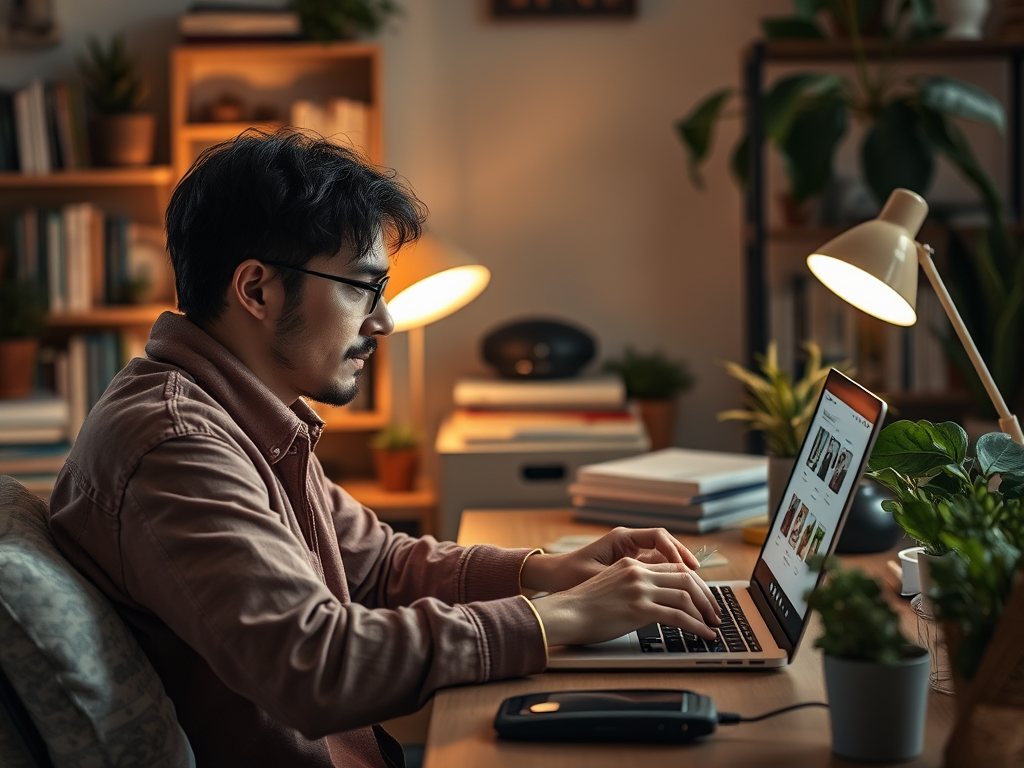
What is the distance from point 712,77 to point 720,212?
37 centimetres

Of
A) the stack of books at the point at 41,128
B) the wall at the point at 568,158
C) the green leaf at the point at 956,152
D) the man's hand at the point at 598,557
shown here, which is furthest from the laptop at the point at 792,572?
the stack of books at the point at 41,128

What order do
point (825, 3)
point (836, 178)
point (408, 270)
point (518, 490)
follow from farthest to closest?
point (836, 178) < point (825, 3) < point (518, 490) < point (408, 270)

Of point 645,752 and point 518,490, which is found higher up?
point 645,752

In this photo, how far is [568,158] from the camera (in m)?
3.26

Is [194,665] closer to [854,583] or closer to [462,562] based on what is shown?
[462,562]

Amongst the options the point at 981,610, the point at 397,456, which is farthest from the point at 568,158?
the point at 981,610

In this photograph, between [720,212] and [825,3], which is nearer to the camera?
[825,3]

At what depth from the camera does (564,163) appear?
3266mm

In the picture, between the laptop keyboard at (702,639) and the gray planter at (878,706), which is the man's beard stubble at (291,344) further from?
the gray planter at (878,706)

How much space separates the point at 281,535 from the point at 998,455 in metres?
0.73

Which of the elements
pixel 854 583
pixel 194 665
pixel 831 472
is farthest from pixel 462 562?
pixel 854 583

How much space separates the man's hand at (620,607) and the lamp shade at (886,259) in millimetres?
498

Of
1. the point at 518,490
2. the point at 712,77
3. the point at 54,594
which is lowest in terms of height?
the point at 518,490

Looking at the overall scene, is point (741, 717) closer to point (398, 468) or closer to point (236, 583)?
point (236, 583)
